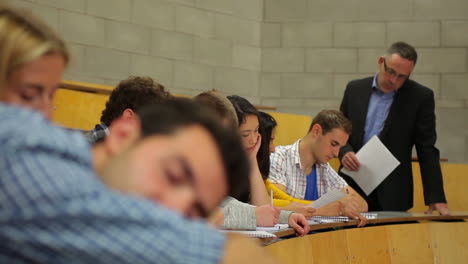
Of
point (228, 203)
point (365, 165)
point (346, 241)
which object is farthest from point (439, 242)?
point (228, 203)

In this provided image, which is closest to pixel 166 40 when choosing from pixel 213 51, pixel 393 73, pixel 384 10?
pixel 213 51

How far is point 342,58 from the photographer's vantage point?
6.30 meters

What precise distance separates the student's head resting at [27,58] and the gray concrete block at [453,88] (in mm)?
5760

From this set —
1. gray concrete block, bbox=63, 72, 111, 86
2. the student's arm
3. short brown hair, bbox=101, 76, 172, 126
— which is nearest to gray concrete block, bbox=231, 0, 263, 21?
gray concrete block, bbox=63, 72, 111, 86

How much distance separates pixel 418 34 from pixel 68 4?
2.95m

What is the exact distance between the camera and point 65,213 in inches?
20.5

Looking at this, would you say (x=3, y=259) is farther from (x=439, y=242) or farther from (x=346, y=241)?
(x=439, y=242)

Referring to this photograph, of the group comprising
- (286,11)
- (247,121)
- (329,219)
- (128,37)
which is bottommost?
(329,219)

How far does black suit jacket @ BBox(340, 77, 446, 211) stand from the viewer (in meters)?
4.17

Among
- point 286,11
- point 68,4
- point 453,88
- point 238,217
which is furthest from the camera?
point 286,11

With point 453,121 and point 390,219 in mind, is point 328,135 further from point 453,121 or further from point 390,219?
point 453,121

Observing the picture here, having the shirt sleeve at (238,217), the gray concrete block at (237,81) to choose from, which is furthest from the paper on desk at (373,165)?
the gray concrete block at (237,81)

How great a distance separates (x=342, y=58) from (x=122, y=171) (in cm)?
586

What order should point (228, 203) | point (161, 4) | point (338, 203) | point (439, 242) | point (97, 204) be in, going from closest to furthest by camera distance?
point (97, 204) → point (228, 203) → point (338, 203) → point (439, 242) → point (161, 4)
